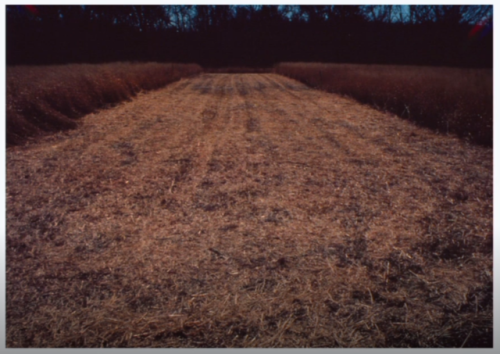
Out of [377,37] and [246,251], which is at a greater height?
[377,37]

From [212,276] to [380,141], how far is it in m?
4.15

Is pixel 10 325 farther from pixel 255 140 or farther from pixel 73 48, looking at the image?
pixel 73 48

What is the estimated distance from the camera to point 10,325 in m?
2.08

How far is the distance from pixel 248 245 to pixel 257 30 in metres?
8.58

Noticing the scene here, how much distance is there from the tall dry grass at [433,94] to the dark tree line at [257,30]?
28cm

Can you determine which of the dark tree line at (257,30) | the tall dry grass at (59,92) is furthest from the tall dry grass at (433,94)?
the tall dry grass at (59,92)

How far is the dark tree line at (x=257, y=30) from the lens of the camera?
180 inches

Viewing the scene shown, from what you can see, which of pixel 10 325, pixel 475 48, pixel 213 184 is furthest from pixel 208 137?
pixel 10 325

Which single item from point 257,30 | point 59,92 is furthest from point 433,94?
point 59,92

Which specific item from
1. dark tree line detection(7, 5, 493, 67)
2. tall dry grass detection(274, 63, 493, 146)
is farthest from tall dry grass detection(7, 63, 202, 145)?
tall dry grass detection(274, 63, 493, 146)

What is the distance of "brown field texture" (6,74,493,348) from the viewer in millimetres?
2074

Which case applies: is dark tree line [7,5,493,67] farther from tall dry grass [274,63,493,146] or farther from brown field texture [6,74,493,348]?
brown field texture [6,74,493,348]

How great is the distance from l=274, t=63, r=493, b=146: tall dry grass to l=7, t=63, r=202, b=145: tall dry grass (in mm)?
5824

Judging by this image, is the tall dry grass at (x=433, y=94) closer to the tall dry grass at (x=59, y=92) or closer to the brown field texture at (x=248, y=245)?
the brown field texture at (x=248, y=245)
